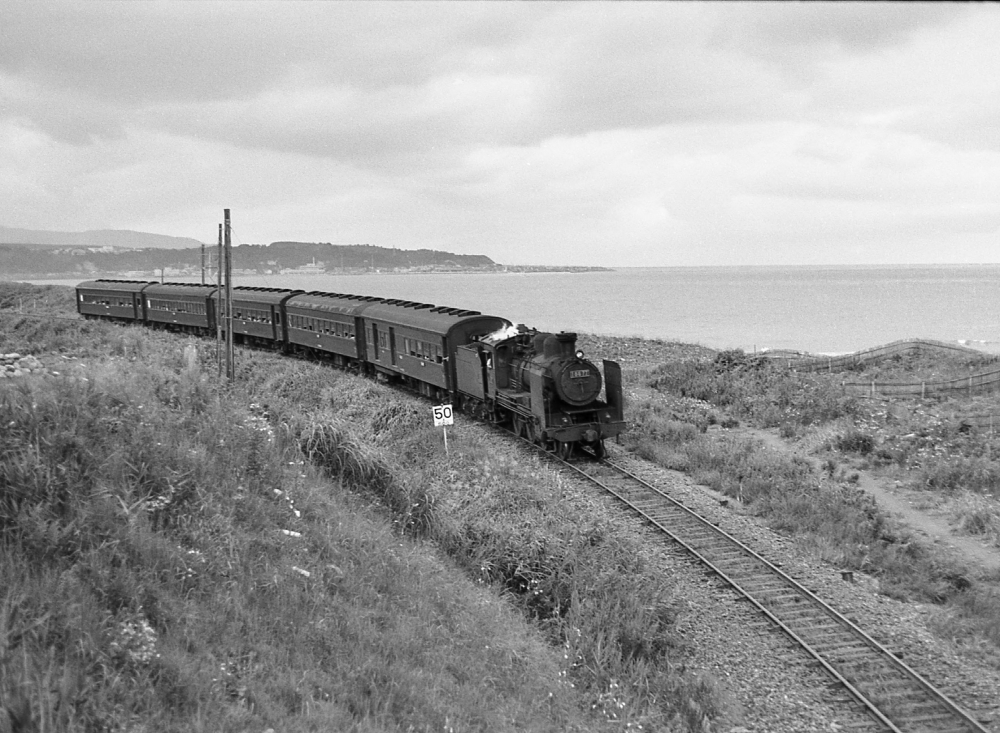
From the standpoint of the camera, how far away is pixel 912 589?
43.3 ft

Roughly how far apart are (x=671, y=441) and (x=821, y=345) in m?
60.7

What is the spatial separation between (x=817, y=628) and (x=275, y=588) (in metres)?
7.74

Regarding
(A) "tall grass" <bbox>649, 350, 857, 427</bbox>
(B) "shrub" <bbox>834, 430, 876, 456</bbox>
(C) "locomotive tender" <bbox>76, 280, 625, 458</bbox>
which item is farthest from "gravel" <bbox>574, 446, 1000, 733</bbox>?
(A) "tall grass" <bbox>649, 350, 857, 427</bbox>

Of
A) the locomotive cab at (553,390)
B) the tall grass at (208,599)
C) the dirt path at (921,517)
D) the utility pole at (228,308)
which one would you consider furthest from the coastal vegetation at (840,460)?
the utility pole at (228,308)

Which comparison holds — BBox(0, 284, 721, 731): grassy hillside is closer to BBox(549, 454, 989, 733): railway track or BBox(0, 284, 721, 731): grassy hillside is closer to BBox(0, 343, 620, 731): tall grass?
BBox(0, 343, 620, 731): tall grass

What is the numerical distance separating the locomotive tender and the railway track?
250cm

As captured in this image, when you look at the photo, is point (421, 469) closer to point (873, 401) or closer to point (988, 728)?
point (988, 728)

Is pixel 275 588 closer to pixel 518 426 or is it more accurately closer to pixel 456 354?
pixel 518 426

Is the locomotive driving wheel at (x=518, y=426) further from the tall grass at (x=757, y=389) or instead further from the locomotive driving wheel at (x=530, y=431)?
the tall grass at (x=757, y=389)

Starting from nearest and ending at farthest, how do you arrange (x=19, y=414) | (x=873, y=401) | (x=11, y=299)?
(x=19, y=414) → (x=873, y=401) → (x=11, y=299)

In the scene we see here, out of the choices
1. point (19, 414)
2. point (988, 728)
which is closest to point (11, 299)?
point (19, 414)

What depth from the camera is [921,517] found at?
55.7 feet

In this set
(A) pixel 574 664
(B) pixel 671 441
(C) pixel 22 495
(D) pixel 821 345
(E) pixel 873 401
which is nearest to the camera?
(C) pixel 22 495

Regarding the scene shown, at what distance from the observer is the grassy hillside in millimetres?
6648
